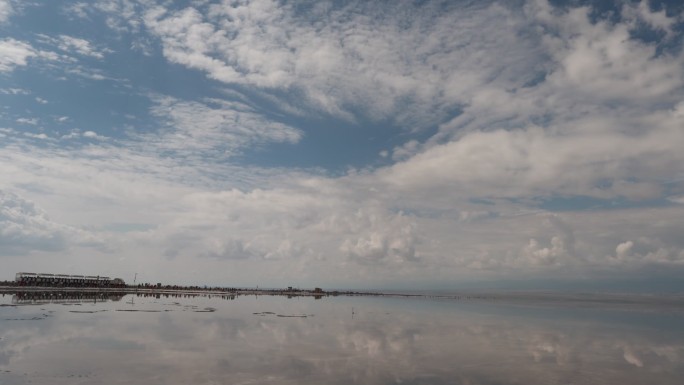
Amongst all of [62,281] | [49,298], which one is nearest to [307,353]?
[49,298]

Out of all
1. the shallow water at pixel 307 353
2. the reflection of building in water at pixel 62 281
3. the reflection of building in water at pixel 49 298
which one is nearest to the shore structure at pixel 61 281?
the reflection of building in water at pixel 62 281

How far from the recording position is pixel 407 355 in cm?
3272

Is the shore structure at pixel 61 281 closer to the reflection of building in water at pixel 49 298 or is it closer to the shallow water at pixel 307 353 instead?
the reflection of building in water at pixel 49 298

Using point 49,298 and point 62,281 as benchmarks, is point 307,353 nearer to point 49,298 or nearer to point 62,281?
point 49,298

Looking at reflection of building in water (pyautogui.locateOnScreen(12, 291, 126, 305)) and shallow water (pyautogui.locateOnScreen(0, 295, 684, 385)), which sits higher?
reflection of building in water (pyautogui.locateOnScreen(12, 291, 126, 305))

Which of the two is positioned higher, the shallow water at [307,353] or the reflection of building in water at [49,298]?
the reflection of building in water at [49,298]

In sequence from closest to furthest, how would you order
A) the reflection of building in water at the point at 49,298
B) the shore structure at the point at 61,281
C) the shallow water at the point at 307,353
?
1. the shallow water at the point at 307,353
2. the reflection of building in water at the point at 49,298
3. the shore structure at the point at 61,281

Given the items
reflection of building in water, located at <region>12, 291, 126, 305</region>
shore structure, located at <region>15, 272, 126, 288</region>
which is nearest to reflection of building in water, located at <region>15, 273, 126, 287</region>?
shore structure, located at <region>15, 272, 126, 288</region>

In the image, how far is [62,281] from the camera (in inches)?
4793

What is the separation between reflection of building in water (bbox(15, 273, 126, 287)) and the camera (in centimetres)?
11406

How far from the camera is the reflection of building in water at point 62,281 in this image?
4491 inches

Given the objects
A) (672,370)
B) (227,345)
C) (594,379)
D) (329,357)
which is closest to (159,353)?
(227,345)

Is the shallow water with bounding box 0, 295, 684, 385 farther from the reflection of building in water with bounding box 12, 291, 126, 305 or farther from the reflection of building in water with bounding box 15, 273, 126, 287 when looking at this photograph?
the reflection of building in water with bounding box 15, 273, 126, 287

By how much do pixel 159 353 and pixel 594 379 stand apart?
98.6ft
